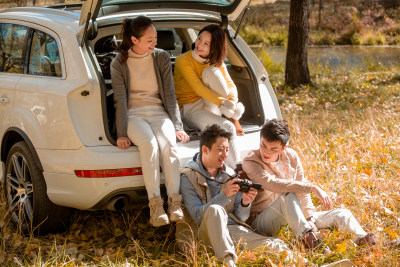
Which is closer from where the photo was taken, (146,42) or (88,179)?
(88,179)

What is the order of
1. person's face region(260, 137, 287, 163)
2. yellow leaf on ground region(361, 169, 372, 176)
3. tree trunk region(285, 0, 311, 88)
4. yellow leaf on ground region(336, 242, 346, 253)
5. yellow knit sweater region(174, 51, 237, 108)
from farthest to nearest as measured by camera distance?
tree trunk region(285, 0, 311, 88) → yellow leaf on ground region(361, 169, 372, 176) → yellow knit sweater region(174, 51, 237, 108) → person's face region(260, 137, 287, 163) → yellow leaf on ground region(336, 242, 346, 253)

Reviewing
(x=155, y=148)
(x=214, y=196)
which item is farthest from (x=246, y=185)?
(x=155, y=148)

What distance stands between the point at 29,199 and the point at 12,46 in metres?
1.30

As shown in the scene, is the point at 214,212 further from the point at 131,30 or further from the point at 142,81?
the point at 131,30

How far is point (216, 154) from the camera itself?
12.9ft

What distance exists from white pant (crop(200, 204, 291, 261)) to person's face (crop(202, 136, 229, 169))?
41 centimetres

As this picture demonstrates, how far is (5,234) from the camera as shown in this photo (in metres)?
4.20

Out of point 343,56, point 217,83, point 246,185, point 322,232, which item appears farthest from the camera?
point 343,56

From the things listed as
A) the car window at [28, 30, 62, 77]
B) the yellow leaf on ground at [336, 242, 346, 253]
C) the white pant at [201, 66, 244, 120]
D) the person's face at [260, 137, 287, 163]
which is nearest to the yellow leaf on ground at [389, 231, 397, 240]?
the yellow leaf on ground at [336, 242, 346, 253]

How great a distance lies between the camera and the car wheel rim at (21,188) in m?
4.33

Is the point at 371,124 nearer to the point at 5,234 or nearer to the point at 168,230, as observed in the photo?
the point at 168,230

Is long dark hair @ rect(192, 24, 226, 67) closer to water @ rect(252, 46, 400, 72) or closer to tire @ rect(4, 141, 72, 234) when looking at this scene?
tire @ rect(4, 141, 72, 234)

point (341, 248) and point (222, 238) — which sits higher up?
point (222, 238)

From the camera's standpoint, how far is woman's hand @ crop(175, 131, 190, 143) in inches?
167
